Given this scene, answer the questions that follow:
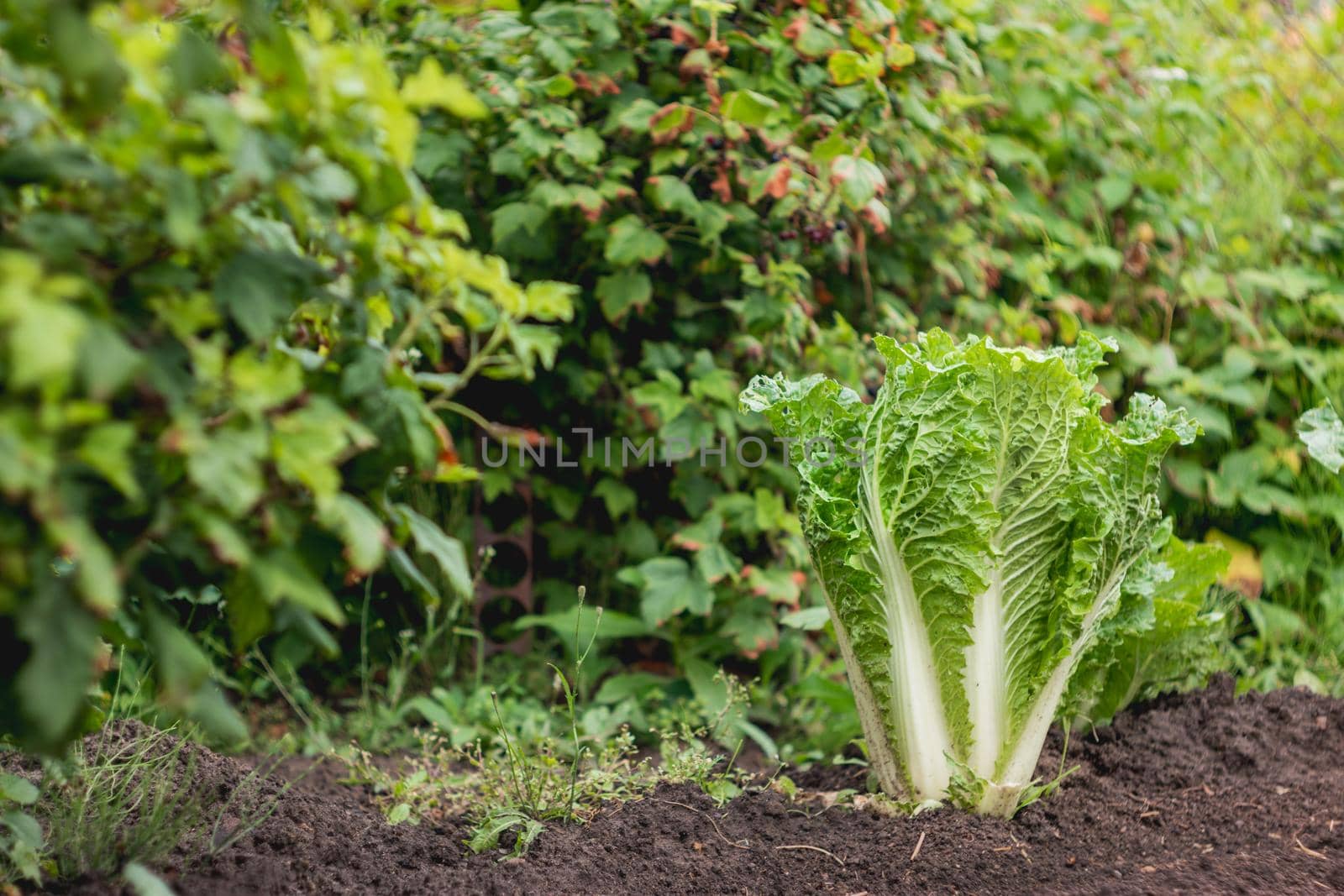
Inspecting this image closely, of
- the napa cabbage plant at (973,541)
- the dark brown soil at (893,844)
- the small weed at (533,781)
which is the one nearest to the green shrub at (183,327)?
the dark brown soil at (893,844)

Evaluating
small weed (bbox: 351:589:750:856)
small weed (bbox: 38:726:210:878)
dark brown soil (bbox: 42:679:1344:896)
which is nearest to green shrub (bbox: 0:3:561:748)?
small weed (bbox: 38:726:210:878)

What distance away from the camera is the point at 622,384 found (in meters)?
3.35

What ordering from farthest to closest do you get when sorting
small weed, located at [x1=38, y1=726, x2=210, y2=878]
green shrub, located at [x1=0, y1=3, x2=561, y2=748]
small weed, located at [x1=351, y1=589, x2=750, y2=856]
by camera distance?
small weed, located at [x1=351, y1=589, x2=750, y2=856] → small weed, located at [x1=38, y1=726, x2=210, y2=878] → green shrub, located at [x1=0, y1=3, x2=561, y2=748]

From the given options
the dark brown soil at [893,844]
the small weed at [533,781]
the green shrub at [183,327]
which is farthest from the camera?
the small weed at [533,781]

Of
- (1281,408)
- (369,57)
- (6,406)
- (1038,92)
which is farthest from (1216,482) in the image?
(6,406)

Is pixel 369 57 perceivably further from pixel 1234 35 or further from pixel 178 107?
pixel 1234 35

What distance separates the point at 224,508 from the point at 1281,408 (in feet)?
12.9

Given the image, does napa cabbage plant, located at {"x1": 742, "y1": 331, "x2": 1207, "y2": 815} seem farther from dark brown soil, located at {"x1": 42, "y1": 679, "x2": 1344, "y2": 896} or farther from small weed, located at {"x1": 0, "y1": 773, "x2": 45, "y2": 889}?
small weed, located at {"x1": 0, "y1": 773, "x2": 45, "y2": 889}

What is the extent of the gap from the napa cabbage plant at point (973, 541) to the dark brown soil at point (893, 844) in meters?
0.16

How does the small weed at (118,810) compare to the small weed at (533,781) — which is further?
the small weed at (533,781)

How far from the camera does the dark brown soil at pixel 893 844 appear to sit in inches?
73.8

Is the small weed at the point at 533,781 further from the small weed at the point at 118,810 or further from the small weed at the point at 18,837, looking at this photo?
the small weed at the point at 18,837

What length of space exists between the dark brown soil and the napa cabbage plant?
0.16 m

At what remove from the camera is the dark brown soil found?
187cm
